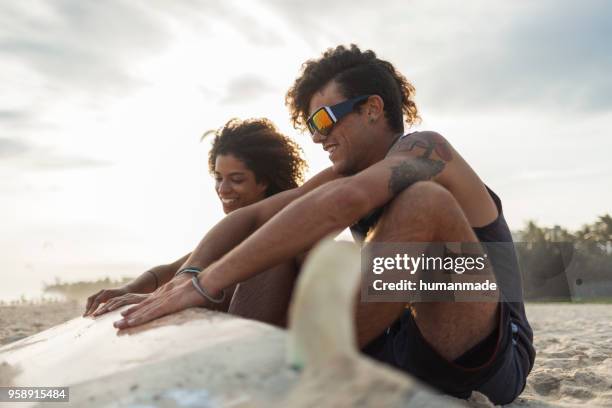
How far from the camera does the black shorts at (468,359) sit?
1817mm

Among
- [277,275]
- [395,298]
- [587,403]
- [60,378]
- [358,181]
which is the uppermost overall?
[358,181]

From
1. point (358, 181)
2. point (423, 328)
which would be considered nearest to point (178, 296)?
point (358, 181)

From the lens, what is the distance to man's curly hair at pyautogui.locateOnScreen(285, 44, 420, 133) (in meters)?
2.94

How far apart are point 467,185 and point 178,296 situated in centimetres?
113

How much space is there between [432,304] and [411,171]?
1.45 feet

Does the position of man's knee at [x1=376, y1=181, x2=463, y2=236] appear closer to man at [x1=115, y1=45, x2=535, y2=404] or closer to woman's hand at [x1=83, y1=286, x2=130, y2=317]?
man at [x1=115, y1=45, x2=535, y2=404]

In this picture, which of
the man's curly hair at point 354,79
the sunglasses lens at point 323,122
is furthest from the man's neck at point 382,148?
the sunglasses lens at point 323,122

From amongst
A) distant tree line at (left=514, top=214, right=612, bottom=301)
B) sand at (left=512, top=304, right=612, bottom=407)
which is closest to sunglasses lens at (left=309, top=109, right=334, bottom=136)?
sand at (left=512, top=304, right=612, bottom=407)

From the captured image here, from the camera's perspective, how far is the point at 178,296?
171 cm

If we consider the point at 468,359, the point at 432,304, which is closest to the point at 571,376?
the point at 468,359

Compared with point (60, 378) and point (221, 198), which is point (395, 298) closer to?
point (60, 378)

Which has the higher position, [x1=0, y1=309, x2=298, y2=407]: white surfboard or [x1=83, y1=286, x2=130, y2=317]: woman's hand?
[x1=83, y1=286, x2=130, y2=317]: woman's hand

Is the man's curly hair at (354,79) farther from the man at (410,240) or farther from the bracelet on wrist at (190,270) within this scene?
the bracelet on wrist at (190,270)

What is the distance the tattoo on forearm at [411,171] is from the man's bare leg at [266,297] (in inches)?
28.9
